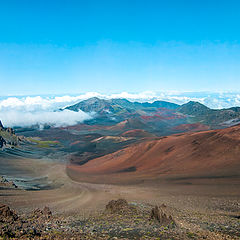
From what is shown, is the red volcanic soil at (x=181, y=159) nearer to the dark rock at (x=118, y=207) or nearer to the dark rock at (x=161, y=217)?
the dark rock at (x=118, y=207)

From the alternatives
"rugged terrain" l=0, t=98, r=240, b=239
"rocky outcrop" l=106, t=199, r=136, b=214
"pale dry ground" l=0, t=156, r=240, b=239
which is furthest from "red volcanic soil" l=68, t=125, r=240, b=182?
"rocky outcrop" l=106, t=199, r=136, b=214

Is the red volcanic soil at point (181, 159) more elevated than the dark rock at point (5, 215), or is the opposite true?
the dark rock at point (5, 215)

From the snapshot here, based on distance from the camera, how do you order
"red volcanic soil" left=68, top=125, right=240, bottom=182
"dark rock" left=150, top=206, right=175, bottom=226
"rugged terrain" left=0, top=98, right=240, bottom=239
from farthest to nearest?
1. "red volcanic soil" left=68, top=125, right=240, bottom=182
2. "dark rock" left=150, top=206, right=175, bottom=226
3. "rugged terrain" left=0, top=98, right=240, bottom=239

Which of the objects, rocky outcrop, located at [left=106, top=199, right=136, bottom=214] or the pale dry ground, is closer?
the pale dry ground

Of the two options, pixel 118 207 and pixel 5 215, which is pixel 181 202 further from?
pixel 5 215

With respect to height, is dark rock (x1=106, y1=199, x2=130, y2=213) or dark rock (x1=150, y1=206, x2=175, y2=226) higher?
dark rock (x1=150, y1=206, x2=175, y2=226)

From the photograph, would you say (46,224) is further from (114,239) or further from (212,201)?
(212,201)

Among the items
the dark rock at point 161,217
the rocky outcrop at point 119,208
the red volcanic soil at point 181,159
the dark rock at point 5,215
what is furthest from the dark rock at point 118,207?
the red volcanic soil at point 181,159

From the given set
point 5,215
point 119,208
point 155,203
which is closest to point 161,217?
point 119,208

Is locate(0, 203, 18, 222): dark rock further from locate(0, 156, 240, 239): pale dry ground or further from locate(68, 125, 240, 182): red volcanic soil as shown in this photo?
locate(68, 125, 240, 182): red volcanic soil
